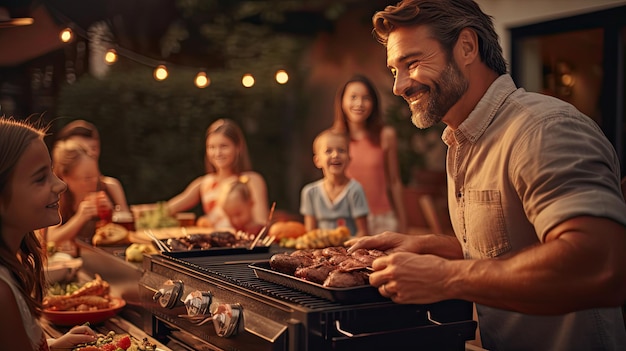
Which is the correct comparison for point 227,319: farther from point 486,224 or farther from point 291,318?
point 486,224

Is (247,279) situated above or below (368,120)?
below

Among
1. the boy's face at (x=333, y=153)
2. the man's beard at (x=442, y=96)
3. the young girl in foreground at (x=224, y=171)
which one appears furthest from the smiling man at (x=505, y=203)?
the young girl in foreground at (x=224, y=171)

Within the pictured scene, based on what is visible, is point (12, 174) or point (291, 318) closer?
point (291, 318)

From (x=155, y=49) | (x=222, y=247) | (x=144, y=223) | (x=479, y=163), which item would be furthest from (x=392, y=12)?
(x=155, y=49)

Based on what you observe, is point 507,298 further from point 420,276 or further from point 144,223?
point 144,223

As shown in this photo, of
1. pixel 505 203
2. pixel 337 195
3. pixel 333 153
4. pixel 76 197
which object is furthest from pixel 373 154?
pixel 505 203

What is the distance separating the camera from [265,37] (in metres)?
10.6

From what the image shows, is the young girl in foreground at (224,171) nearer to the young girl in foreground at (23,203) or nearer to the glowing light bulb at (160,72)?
the glowing light bulb at (160,72)

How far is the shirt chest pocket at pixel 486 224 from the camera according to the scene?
84.4 inches

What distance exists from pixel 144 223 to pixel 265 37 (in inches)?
255

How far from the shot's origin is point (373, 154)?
18.5ft

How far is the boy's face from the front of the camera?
479 centimetres

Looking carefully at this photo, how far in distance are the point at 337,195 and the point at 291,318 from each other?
3.17 meters

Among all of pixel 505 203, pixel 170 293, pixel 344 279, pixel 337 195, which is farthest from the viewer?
pixel 337 195
